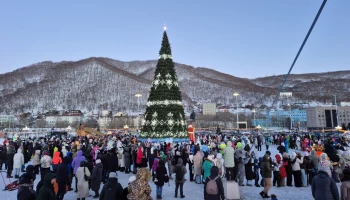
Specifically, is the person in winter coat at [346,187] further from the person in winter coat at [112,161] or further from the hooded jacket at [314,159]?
the person in winter coat at [112,161]

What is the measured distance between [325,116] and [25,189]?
430 feet

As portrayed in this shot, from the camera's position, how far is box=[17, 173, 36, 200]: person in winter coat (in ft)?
15.2

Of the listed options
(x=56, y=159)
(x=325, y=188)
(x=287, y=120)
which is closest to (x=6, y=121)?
(x=287, y=120)

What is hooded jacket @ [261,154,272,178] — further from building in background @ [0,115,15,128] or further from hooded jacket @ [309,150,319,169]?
building in background @ [0,115,15,128]

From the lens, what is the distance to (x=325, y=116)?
4609 inches

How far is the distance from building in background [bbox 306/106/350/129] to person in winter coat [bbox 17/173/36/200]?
125843mm

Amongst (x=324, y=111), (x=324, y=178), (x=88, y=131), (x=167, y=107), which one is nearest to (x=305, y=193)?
(x=324, y=178)

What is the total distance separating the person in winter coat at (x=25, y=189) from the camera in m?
4.64

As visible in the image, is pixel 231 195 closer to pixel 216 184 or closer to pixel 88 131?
pixel 216 184

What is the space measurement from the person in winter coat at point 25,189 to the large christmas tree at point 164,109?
20.5m

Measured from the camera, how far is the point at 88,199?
889 cm

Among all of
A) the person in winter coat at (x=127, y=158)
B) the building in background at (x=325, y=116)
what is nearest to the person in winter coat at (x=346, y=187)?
the person in winter coat at (x=127, y=158)

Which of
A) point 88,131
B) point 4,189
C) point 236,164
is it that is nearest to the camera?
point 4,189

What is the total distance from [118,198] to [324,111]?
131024mm
